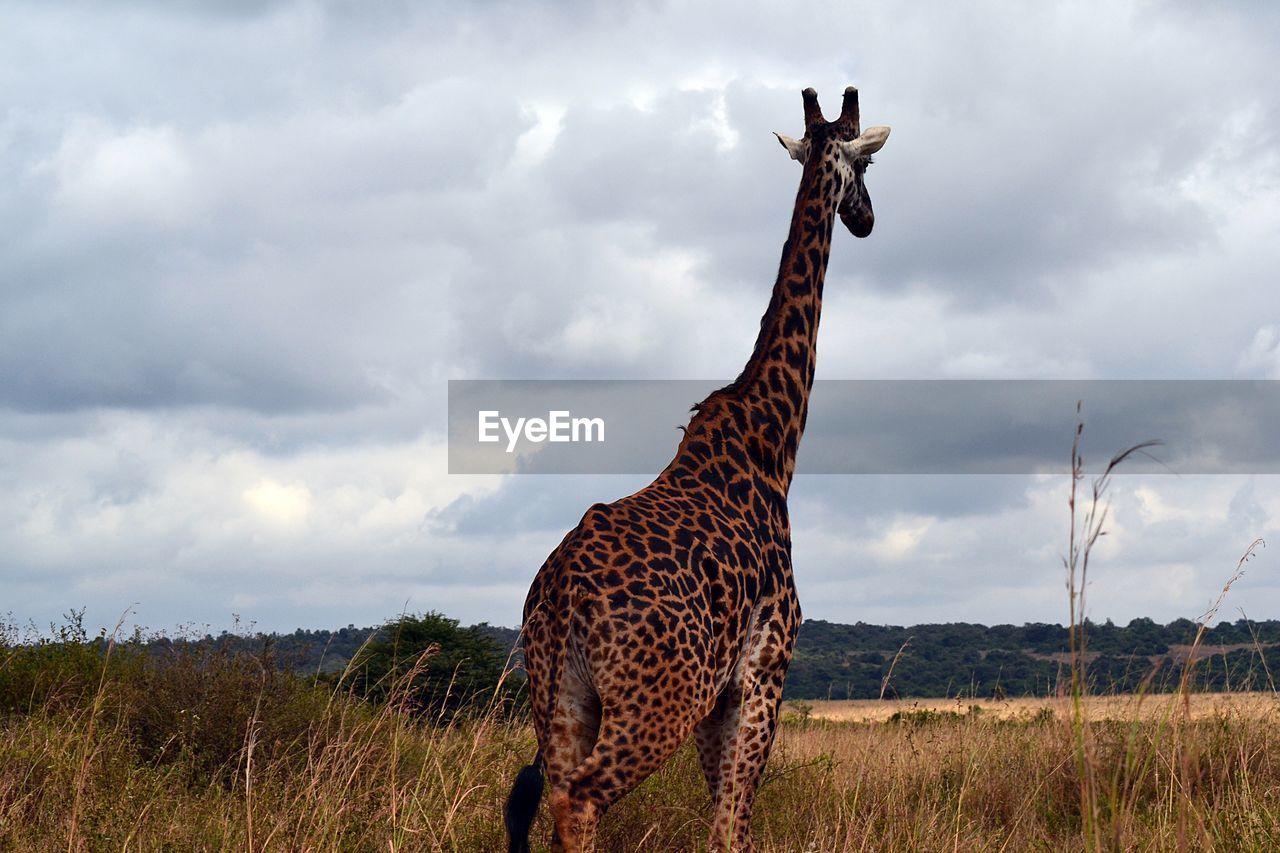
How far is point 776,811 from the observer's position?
8.43 m

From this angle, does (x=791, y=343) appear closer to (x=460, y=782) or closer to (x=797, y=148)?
(x=797, y=148)

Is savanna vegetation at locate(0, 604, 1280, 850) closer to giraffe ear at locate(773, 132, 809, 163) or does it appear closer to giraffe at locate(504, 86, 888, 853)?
giraffe at locate(504, 86, 888, 853)

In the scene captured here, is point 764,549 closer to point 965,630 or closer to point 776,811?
point 776,811

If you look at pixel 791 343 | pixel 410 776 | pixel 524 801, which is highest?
pixel 791 343

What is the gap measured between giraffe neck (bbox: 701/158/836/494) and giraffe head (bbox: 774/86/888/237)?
0.21ft

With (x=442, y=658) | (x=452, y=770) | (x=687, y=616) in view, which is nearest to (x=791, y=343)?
(x=687, y=616)

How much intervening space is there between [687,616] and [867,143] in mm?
4321

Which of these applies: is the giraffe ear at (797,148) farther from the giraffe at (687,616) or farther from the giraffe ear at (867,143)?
the giraffe at (687,616)

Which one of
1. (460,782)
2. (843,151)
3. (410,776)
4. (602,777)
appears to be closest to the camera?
(602,777)

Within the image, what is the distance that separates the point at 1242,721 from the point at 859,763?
11.6 feet

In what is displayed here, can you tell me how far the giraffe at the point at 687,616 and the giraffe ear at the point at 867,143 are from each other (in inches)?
48.6

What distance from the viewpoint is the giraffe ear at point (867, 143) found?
8.61 metres

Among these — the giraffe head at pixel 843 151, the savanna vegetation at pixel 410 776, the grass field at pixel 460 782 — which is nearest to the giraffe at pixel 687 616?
the grass field at pixel 460 782

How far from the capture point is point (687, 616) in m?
5.83
